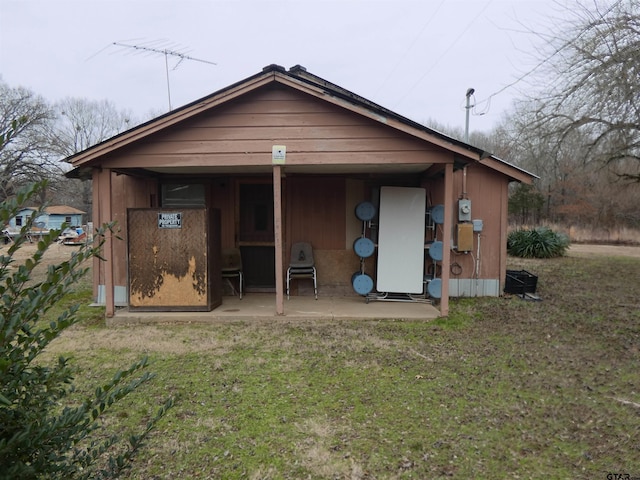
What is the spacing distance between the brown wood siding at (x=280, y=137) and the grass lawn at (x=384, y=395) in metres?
2.33

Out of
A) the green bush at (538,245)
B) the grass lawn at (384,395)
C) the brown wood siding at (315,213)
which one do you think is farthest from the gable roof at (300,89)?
the green bush at (538,245)

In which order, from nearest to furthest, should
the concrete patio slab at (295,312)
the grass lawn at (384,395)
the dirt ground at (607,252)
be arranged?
the grass lawn at (384,395) → the concrete patio slab at (295,312) → the dirt ground at (607,252)

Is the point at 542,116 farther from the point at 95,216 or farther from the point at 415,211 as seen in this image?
the point at 95,216

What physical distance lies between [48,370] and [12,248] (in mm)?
427

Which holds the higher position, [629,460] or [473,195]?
[473,195]

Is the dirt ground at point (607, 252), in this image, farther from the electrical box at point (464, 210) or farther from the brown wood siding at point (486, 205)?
the electrical box at point (464, 210)

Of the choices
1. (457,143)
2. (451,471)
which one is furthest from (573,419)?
(457,143)

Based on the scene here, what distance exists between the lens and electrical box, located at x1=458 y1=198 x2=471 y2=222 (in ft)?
24.2

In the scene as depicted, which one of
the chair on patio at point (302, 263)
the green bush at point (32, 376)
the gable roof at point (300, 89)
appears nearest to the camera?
the green bush at point (32, 376)

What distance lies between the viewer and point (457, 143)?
550cm

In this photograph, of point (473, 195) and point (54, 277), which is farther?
point (473, 195)

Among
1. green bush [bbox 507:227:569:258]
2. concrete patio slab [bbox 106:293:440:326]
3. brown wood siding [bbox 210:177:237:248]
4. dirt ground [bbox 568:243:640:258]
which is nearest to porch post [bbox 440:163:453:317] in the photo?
concrete patio slab [bbox 106:293:440:326]

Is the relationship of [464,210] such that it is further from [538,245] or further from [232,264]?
[538,245]

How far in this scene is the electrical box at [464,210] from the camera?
738 centimetres
